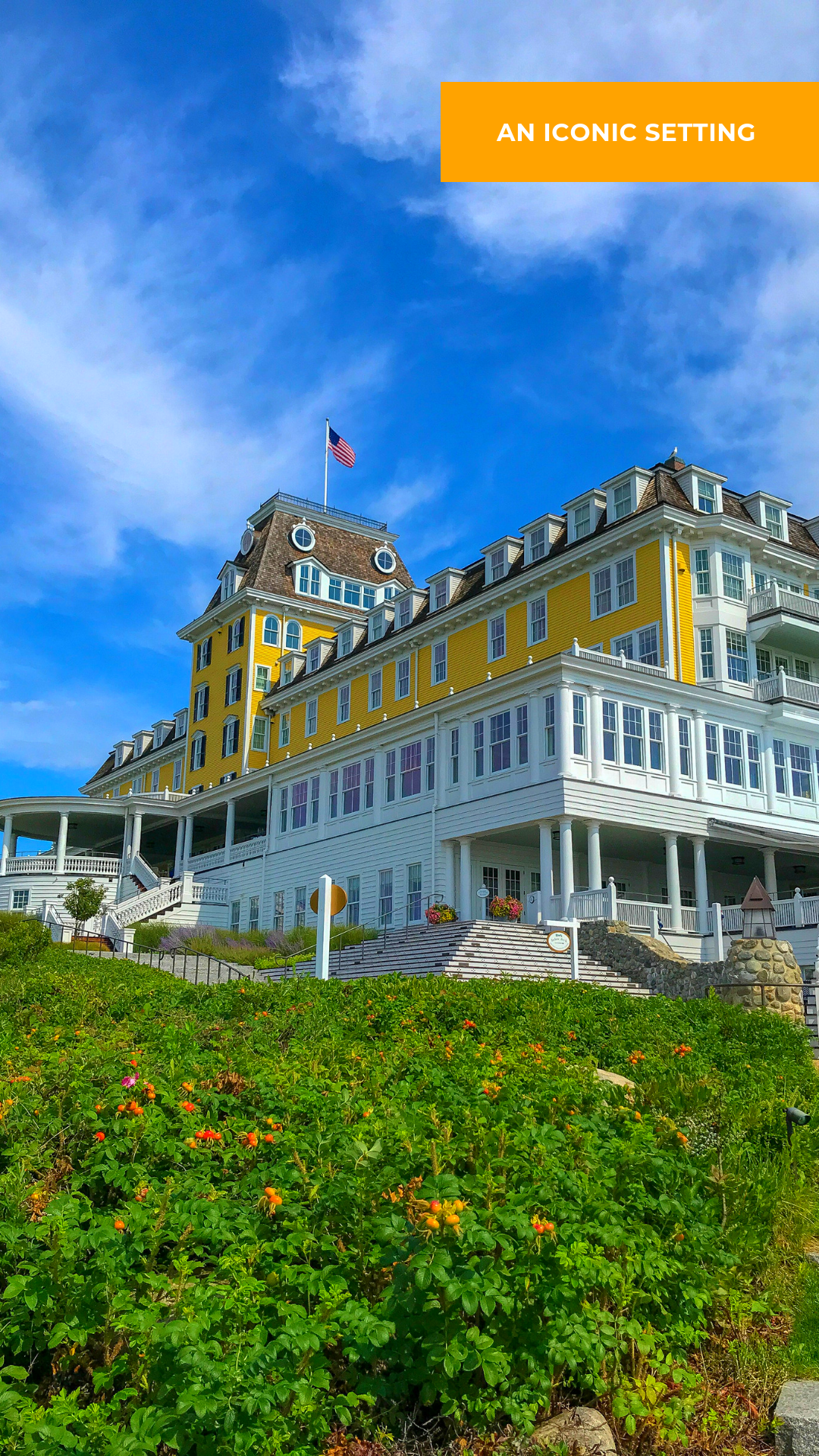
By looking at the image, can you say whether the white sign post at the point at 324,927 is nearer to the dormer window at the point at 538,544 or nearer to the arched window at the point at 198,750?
the dormer window at the point at 538,544

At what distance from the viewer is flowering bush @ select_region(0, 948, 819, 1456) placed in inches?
145

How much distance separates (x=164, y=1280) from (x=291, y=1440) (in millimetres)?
665

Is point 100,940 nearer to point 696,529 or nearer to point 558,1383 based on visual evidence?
point 696,529

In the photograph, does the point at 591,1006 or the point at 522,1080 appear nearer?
the point at 522,1080

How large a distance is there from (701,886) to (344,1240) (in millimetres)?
23291

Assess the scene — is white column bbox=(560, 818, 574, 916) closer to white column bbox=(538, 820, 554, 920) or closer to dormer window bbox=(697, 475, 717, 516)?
white column bbox=(538, 820, 554, 920)

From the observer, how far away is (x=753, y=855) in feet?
101

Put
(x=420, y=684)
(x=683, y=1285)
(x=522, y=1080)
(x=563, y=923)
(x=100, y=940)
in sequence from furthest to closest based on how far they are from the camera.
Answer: (x=420, y=684), (x=100, y=940), (x=563, y=923), (x=522, y=1080), (x=683, y=1285)

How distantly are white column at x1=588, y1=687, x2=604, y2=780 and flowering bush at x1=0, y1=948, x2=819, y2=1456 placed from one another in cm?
1849

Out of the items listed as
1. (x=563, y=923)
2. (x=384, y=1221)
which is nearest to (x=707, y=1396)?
(x=384, y=1221)

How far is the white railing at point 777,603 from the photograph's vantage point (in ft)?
99.0

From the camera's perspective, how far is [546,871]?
84.0 feet

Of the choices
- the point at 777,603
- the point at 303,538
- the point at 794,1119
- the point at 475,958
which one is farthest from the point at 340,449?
the point at 794,1119

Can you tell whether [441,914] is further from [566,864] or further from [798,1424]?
[798,1424]
